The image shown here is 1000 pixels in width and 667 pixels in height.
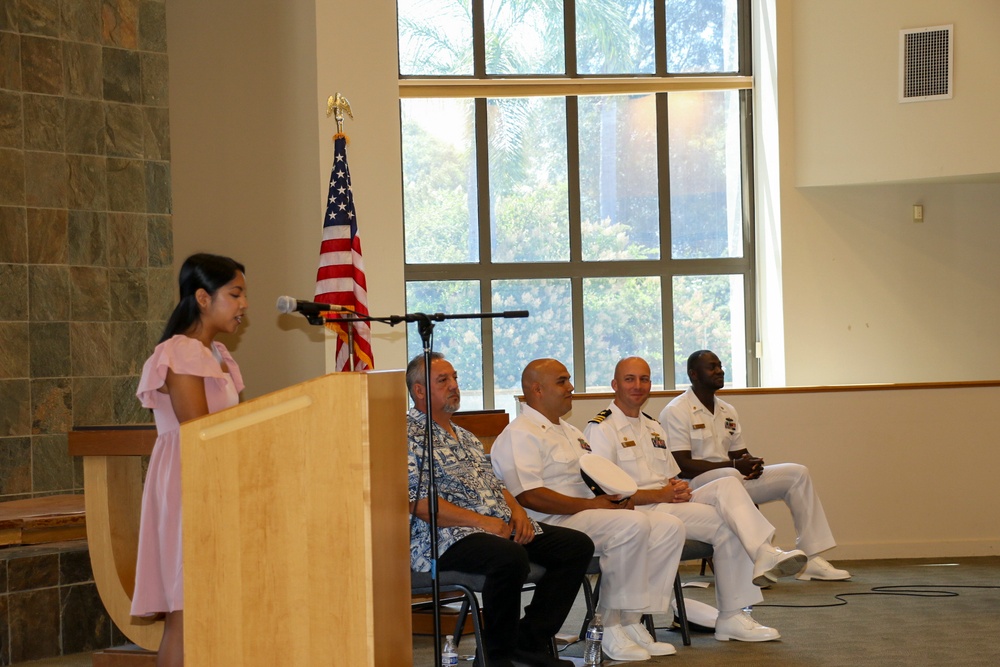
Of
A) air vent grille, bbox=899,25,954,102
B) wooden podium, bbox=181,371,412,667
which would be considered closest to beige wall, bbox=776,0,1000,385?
air vent grille, bbox=899,25,954,102

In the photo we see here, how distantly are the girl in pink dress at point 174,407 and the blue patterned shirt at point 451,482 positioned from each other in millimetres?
1123

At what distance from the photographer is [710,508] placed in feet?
15.9

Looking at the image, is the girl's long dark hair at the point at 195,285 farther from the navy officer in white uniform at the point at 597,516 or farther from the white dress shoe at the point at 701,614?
the white dress shoe at the point at 701,614

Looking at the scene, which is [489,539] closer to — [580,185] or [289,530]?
[289,530]

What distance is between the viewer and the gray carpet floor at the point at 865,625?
172 inches

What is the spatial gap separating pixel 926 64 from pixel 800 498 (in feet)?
11.6

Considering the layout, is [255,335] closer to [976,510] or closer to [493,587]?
[493,587]

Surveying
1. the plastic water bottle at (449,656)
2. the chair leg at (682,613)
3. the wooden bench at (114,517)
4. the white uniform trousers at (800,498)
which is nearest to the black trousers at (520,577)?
the plastic water bottle at (449,656)

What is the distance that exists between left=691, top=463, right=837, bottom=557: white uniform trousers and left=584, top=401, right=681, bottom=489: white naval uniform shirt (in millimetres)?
1212

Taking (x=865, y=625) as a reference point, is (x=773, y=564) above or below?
above

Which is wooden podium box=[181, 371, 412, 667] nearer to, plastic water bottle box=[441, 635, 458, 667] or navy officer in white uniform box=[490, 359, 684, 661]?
plastic water bottle box=[441, 635, 458, 667]

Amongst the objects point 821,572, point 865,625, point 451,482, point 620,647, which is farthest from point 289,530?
point 821,572

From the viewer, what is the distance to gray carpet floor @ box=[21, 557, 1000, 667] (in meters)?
4.38

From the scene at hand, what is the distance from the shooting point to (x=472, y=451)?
13.9 ft
